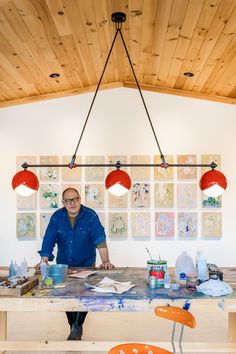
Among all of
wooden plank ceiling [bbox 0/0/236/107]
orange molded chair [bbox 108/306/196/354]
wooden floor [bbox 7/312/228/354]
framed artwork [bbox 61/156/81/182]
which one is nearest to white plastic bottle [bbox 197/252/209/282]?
orange molded chair [bbox 108/306/196/354]

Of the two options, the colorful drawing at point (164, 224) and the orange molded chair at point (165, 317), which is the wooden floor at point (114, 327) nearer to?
the colorful drawing at point (164, 224)

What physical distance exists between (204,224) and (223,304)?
3.39 metres

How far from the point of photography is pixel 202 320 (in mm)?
4836

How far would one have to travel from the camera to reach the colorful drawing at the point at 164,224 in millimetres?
6051

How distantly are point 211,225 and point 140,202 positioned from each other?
107cm

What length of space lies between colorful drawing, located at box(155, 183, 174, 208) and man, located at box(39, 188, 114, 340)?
2.09 metres

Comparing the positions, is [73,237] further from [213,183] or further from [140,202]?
[140,202]

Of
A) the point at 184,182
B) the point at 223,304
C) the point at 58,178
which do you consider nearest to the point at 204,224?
the point at 184,182

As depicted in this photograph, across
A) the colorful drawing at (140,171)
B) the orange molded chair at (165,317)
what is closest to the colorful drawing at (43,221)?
the colorful drawing at (140,171)

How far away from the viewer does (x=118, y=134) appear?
6.16 m

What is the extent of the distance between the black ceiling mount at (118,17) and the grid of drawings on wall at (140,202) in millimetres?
2651

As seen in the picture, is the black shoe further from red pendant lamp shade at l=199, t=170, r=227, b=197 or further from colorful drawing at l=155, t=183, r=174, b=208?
colorful drawing at l=155, t=183, r=174, b=208

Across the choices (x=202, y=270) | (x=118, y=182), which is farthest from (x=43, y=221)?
(x=202, y=270)

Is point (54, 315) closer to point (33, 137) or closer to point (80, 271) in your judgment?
point (80, 271)
